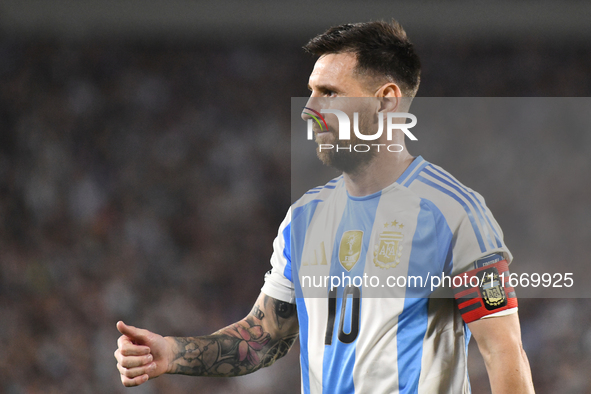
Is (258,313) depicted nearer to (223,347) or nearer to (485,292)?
(223,347)

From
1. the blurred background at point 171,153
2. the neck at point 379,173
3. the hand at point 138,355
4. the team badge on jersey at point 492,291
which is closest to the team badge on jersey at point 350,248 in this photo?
the neck at point 379,173

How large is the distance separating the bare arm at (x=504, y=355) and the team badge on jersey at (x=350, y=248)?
1.08 ft

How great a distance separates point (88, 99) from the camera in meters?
2.88

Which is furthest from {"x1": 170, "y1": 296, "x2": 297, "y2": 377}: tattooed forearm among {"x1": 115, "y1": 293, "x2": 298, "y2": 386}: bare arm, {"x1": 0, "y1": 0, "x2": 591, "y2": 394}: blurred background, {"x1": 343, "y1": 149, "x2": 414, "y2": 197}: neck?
{"x1": 0, "y1": 0, "x2": 591, "y2": 394}: blurred background

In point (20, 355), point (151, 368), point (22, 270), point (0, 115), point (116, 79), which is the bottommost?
point (20, 355)

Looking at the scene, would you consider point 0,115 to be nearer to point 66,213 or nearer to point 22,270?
point 66,213

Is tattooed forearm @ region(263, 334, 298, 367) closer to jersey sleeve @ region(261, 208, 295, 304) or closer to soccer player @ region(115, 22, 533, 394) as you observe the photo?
soccer player @ region(115, 22, 533, 394)

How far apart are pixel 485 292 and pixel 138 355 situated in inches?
29.6

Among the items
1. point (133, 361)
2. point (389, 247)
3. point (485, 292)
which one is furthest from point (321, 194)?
point (133, 361)

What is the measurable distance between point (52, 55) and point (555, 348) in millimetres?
3259

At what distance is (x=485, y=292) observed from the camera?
0.97m

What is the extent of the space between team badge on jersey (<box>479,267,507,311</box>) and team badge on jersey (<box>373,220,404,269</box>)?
0.69 feet

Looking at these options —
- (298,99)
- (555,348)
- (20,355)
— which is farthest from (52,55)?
(555,348)

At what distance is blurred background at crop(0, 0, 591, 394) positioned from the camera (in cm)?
256
